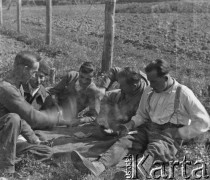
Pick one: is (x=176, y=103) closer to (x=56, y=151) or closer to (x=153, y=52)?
(x=56, y=151)

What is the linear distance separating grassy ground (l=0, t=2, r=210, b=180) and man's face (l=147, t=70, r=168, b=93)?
90cm

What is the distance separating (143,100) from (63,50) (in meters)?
7.97

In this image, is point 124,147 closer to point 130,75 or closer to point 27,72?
point 130,75

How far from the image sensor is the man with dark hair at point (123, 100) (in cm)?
565

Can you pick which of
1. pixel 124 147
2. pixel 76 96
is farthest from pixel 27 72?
pixel 76 96

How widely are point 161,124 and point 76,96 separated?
2.12 metres

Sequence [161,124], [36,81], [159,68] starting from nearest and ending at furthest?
[159,68] < [161,124] < [36,81]

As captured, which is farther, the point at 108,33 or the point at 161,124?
the point at 108,33

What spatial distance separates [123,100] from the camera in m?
6.05

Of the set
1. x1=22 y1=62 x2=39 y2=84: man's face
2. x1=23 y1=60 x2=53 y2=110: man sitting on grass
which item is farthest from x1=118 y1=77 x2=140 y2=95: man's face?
x1=22 y1=62 x2=39 y2=84: man's face

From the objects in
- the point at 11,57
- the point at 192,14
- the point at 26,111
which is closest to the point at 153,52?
the point at 11,57

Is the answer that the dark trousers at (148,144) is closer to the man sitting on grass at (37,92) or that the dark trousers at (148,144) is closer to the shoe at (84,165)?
the shoe at (84,165)

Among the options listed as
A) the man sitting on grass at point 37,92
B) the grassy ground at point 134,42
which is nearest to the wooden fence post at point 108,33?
the grassy ground at point 134,42

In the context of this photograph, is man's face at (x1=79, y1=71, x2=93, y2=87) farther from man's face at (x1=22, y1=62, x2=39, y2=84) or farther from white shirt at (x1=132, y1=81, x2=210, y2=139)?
man's face at (x1=22, y1=62, x2=39, y2=84)
